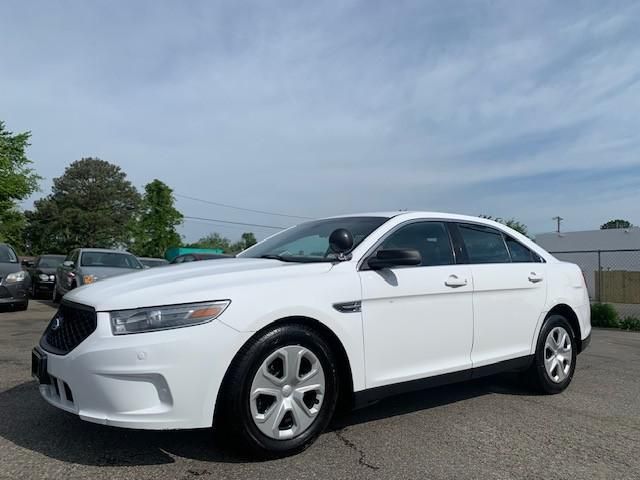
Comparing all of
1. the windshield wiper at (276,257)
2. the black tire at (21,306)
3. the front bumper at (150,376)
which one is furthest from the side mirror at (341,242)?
the black tire at (21,306)

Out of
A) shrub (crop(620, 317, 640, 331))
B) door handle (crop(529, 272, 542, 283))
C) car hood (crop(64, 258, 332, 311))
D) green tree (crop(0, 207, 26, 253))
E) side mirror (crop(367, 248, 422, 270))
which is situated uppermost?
green tree (crop(0, 207, 26, 253))

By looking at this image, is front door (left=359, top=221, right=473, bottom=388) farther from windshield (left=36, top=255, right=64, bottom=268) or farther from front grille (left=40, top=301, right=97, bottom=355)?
windshield (left=36, top=255, right=64, bottom=268)

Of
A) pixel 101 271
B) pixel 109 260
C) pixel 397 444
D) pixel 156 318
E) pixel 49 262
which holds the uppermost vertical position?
pixel 49 262

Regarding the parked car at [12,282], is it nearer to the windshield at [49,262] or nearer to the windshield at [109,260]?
the windshield at [109,260]

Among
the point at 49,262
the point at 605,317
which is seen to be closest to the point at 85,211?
the point at 49,262

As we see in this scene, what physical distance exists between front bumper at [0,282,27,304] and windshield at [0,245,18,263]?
62 cm

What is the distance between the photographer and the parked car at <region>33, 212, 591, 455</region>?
9.43 ft

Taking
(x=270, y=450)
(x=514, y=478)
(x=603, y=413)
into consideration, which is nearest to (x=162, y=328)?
(x=270, y=450)

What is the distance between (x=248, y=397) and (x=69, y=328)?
3.85ft

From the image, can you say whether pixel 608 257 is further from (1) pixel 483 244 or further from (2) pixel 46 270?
(1) pixel 483 244

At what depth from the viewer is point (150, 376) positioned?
2840mm

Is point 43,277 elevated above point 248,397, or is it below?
above

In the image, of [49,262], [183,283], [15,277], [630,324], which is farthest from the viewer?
[49,262]

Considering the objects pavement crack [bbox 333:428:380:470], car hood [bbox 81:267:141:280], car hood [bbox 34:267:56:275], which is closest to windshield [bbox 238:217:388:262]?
pavement crack [bbox 333:428:380:470]
